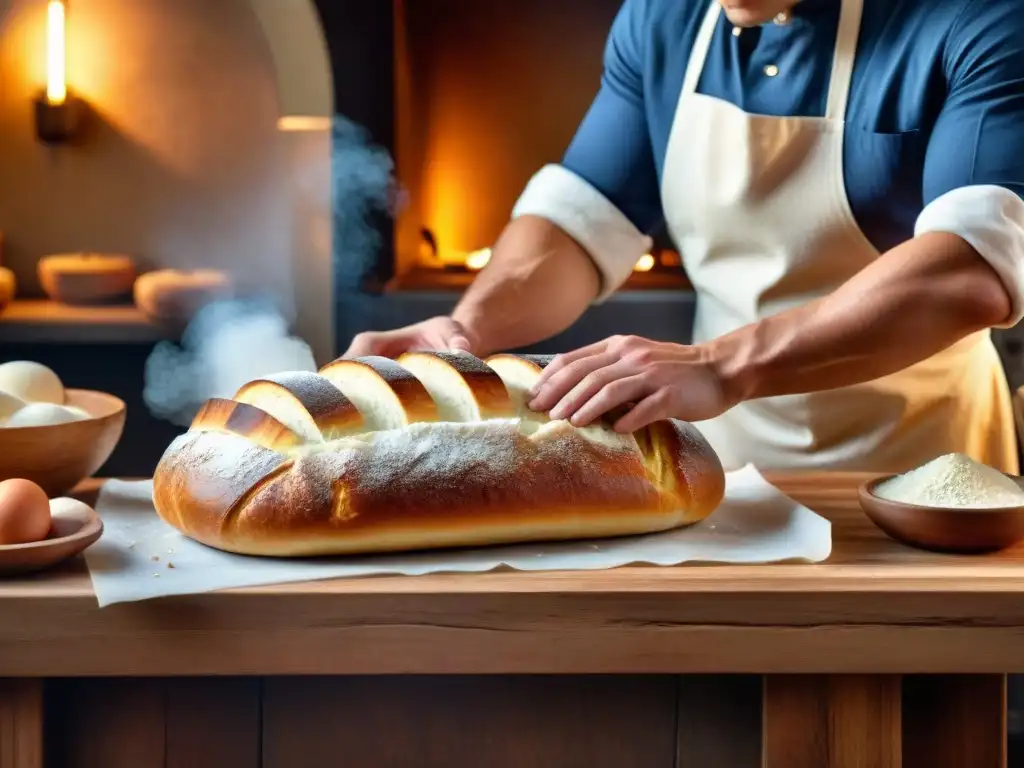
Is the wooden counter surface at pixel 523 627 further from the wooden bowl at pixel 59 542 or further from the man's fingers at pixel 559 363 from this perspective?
the man's fingers at pixel 559 363

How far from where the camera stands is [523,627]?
1.00m

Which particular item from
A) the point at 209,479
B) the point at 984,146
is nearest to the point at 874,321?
the point at 984,146

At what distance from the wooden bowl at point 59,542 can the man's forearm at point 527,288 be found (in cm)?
78

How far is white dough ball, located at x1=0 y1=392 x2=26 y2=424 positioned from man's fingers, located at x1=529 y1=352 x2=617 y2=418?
541mm

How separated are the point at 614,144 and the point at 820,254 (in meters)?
0.38

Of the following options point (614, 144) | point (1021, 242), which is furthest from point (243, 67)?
point (1021, 242)

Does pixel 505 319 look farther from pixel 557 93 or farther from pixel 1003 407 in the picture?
pixel 557 93

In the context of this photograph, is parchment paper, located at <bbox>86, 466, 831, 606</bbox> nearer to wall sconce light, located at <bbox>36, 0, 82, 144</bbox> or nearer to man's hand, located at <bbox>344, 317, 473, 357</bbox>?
man's hand, located at <bbox>344, 317, 473, 357</bbox>

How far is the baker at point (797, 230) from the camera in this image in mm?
1369

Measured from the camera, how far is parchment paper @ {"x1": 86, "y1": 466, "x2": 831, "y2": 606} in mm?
1024

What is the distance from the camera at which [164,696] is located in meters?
1.06

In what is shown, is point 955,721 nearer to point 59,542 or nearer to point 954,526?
point 954,526

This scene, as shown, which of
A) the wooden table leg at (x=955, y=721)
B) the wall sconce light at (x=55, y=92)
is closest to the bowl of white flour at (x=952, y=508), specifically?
the wooden table leg at (x=955, y=721)

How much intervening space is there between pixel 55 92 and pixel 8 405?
2.52 meters
